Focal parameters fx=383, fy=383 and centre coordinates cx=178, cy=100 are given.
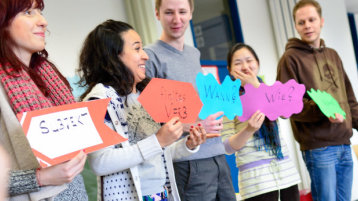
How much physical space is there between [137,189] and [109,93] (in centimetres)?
34

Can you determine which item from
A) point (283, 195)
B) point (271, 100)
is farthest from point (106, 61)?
point (283, 195)

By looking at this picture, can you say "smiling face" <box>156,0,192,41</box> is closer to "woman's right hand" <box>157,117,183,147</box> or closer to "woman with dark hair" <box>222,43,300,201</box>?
"woman with dark hair" <box>222,43,300,201</box>

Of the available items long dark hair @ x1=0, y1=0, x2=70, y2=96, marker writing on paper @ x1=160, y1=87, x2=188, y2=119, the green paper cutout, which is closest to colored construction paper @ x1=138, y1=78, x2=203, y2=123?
marker writing on paper @ x1=160, y1=87, x2=188, y2=119

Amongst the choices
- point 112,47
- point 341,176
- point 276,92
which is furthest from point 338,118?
point 112,47

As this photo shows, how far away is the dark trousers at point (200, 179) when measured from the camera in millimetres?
1578

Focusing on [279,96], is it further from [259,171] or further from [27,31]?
[27,31]

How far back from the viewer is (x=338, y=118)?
224 cm

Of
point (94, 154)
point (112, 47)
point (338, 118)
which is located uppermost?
A: point (112, 47)

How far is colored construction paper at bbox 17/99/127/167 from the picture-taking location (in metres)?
0.89

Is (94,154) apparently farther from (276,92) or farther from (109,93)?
(276,92)

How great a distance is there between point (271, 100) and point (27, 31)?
1285mm

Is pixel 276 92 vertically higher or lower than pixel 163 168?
higher

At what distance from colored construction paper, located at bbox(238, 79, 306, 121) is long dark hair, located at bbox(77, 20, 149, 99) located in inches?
28.5

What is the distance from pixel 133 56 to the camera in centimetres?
142
